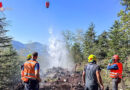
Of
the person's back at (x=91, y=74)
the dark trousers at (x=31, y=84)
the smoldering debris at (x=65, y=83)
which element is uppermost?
the person's back at (x=91, y=74)

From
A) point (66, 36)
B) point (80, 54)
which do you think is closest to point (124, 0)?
point (80, 54)

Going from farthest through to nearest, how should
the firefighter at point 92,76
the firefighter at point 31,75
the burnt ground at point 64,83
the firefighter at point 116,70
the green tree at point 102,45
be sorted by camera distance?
the green tree at point 102,45
the burnt ground at point 64,83
the firefighter at point 116,70
the firefighter at point 31,75
the firefighter at point 92,76

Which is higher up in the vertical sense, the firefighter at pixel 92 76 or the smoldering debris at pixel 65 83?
the firefighter at pixel 92 76

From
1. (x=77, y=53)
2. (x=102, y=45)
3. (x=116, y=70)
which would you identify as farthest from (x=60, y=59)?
(x=116, y=70)

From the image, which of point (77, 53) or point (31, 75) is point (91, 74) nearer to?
point (31, 75)

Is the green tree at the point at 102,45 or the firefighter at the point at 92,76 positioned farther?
the green tree at the point at 102,45

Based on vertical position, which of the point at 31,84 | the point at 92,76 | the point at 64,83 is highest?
the point at 92,76

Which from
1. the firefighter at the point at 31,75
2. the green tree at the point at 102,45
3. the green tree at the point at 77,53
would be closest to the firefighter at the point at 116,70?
the firefighter at the point at 31,75

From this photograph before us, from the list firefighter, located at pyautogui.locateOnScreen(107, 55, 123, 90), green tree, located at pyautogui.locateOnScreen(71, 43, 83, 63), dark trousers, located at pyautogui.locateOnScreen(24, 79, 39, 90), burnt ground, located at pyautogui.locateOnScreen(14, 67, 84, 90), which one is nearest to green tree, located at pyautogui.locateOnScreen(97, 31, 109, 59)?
burnt ground, located at pyautogui.locateOnScreen(14, 67, 84, 90)

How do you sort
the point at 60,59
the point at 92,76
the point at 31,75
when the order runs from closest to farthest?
1. the point at 92,76
2. the point at 31,75
3. the point at 60,59

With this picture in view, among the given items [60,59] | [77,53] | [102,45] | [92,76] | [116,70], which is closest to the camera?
[92,76]

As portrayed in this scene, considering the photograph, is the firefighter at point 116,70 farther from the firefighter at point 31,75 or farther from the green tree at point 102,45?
the green tree at point 102,45

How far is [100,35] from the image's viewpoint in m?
29.5

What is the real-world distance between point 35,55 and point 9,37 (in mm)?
9818
